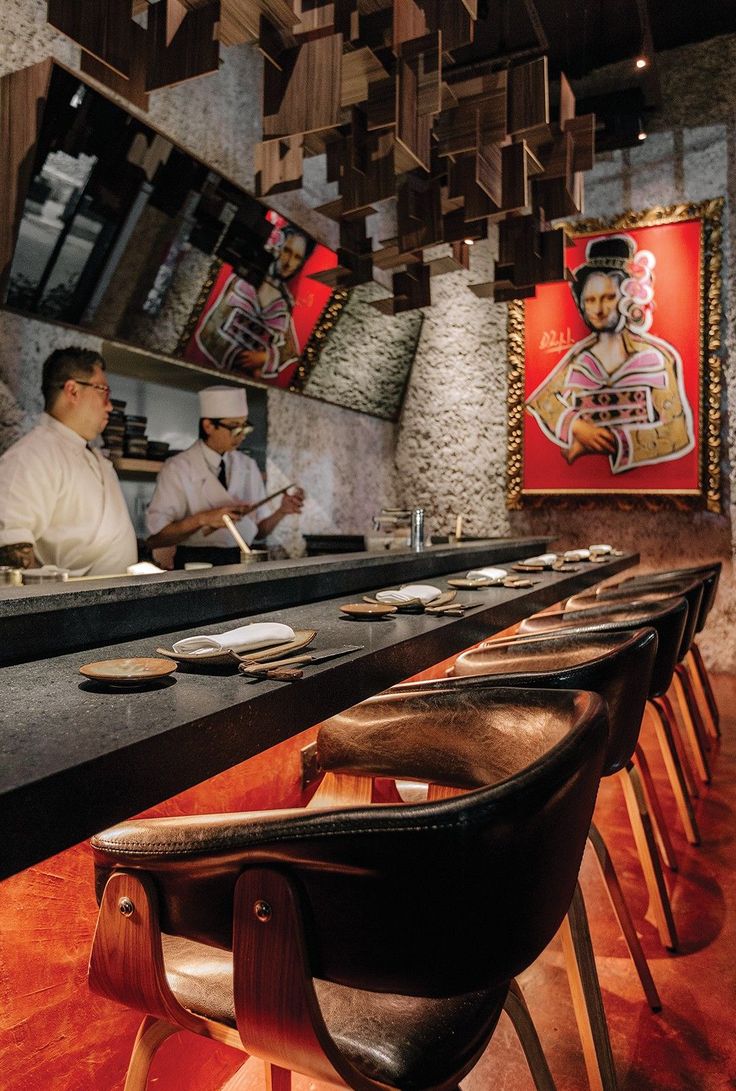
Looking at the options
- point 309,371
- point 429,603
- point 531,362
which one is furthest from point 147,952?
point 531,362

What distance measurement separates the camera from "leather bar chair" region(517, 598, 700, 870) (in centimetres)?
184

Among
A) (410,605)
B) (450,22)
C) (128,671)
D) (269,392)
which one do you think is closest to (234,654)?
(128,671)

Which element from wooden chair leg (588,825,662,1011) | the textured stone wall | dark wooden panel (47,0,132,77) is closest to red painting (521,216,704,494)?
the textured stone wall

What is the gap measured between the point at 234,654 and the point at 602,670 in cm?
65

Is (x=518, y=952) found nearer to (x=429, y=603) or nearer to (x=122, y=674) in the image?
(x=122, y=674)

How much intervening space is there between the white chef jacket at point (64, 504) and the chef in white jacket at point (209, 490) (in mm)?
444

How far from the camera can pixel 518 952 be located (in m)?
0.74

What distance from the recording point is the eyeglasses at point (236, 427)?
4.67 meters

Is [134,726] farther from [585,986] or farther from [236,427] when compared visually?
[236,427]

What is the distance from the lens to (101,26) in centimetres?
173

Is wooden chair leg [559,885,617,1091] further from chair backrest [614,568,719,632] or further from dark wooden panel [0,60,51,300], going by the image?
dark wooden panel [0,60,51,300]

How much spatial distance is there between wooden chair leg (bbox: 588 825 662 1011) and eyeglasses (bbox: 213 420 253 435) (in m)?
3.58

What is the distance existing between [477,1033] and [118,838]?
451 mm

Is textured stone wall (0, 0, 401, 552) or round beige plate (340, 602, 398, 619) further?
textured stone wall (0, 0, 401, 552)
